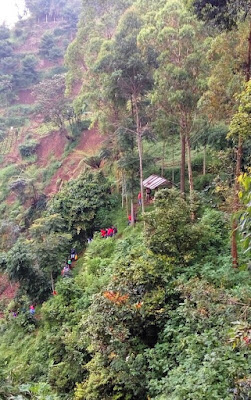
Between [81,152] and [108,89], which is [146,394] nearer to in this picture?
[108,89]

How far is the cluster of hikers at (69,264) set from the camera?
15.4 meters

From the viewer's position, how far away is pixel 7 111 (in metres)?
37.3

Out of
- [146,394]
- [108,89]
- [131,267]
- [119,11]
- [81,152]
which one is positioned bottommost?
[81,152]

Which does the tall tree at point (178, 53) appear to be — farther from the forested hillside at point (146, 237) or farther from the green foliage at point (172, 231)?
the green foliage at point (172, 231)

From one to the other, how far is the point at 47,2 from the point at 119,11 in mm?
34530

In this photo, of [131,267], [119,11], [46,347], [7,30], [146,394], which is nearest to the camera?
[146,394]

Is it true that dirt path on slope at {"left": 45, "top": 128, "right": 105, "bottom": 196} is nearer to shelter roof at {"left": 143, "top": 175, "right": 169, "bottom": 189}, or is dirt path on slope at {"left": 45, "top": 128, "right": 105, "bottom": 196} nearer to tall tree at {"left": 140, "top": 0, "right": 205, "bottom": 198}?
shelter roof at {"left": 143, "top": 175, "right": 169, "bottom": 189}

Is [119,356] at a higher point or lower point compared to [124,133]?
lower

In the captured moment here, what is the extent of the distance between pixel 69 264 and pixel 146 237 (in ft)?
27.9

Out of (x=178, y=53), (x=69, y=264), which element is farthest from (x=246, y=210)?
(x=69, y=264)

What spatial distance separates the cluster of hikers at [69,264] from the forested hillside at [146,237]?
61 millimetres

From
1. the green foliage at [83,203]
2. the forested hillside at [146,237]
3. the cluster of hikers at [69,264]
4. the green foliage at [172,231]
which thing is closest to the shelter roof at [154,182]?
the forested hillside at [146,237]

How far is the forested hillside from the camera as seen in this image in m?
5.99

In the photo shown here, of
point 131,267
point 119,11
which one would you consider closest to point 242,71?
point 131,267
